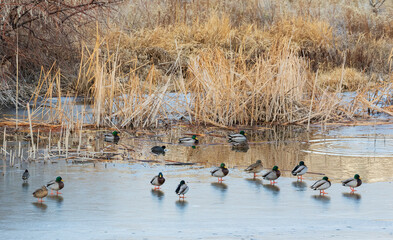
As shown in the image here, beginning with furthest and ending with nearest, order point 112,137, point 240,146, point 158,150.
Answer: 1. point 112,137
2. point 240,146
3. point 158,150

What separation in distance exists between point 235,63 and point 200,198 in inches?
240

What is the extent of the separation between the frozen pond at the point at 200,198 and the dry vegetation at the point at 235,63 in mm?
1967

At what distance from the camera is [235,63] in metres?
12.5

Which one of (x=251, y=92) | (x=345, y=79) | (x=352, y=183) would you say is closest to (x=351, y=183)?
(x=352, y=183)

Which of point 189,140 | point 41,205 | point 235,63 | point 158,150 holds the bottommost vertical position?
point 41,205

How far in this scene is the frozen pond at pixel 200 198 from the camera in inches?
217

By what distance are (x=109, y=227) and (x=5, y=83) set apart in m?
8.60

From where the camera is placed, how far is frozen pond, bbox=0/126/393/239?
18.1 ft

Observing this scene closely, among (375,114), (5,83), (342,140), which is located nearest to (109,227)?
(342,140)

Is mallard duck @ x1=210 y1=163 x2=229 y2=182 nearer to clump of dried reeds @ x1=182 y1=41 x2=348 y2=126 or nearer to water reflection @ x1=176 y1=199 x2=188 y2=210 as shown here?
water reflection @ x1=176 y1=199 x2=188 y2=210

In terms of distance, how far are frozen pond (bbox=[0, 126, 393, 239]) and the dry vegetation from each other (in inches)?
77.4

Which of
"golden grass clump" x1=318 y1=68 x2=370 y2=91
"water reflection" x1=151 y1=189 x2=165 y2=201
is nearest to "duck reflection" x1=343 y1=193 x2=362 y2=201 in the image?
"water reflection" x1=151 y1=189 x2=165 y2=201

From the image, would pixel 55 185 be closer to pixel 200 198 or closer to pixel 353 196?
pixel 200 198

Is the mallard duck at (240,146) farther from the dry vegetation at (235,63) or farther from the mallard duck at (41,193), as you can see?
the mallard duck at (41,193)
